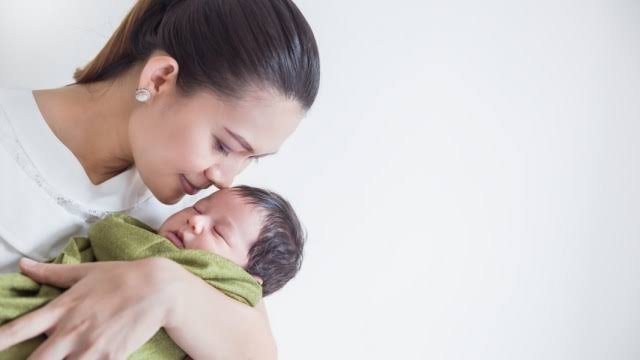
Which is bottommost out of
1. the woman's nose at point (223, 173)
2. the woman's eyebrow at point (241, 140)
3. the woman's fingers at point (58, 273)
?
the woman's fingers at point (58, 273)

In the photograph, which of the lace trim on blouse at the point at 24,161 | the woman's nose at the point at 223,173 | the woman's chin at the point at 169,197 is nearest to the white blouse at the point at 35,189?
the lace trim on blouse at the point at 24,161

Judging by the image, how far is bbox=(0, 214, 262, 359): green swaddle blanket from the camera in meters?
0.99

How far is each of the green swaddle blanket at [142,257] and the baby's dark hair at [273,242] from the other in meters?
0.08

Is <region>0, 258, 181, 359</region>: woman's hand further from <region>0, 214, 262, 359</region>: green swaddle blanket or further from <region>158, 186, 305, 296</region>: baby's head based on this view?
<region>158, 186, 305, 296</region>: baby's head

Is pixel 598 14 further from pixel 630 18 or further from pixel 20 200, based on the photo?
pixel 20 200

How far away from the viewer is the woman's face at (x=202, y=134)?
112 cm

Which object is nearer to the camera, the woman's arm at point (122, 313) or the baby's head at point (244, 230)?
the woman's arm at point (122, 313)

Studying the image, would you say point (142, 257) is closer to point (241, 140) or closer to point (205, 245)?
point (205, 245)

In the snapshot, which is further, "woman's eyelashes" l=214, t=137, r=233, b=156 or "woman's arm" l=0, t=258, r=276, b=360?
"woman's eyelashes" l=214, t=137, r=233, b=156

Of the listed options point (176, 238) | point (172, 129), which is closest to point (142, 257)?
point (176, 238)

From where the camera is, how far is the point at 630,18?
1.96 metres

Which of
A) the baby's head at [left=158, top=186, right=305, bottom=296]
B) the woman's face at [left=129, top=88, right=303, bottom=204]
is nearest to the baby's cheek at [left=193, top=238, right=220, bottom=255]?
the baby's head at [left=158, top=186, right=305, bottom=296]

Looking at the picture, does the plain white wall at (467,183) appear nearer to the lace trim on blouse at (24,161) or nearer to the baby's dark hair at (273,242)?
the baby's dark hair at (273,242)

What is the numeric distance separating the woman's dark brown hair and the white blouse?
26 cm
